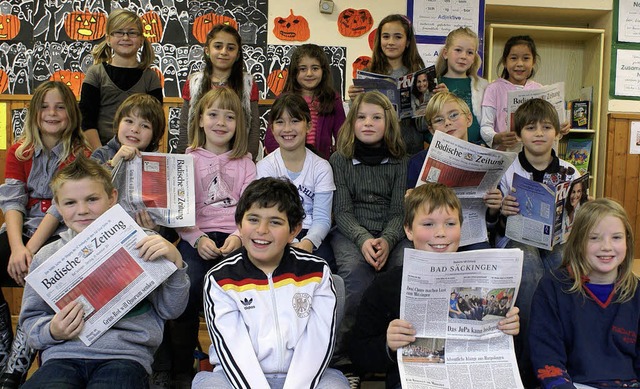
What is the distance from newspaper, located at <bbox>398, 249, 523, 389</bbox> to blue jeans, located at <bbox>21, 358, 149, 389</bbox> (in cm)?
78

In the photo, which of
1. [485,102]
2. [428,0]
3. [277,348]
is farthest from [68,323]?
[428,0]

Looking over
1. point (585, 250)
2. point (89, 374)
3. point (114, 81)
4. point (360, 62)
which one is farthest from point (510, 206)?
point (360, 62)

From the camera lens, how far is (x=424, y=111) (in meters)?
2.87

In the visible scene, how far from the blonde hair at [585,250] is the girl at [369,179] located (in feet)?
2.34

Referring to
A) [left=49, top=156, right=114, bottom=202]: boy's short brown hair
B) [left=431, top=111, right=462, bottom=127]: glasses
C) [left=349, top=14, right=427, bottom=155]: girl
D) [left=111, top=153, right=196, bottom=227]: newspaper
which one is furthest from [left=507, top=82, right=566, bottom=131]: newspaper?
[left=49, top=156, right=114, bottom=202]: boy's short brown hair

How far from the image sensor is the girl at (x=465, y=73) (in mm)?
3088

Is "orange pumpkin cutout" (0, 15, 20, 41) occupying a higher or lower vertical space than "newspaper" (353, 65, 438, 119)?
higher

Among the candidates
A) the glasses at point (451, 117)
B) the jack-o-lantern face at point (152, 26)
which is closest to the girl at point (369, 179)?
the glasses at point (451, 117)

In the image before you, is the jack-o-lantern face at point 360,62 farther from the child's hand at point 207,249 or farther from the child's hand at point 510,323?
the child's hand at point 510,323

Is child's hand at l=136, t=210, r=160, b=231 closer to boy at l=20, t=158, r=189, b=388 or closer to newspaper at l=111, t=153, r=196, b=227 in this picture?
newspaper at l=111, t=153, r=196, b=227

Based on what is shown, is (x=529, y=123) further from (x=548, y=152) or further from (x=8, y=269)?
(x=8, y=269)

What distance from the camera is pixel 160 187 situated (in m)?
2.34

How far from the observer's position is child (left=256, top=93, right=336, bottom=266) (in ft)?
8.43

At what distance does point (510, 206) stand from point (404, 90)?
0.83 metres
